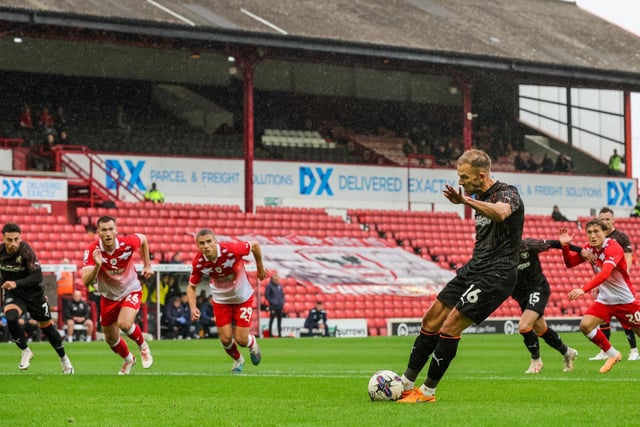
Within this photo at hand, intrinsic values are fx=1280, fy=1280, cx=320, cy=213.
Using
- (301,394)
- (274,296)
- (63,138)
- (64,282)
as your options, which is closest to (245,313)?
(301,394)

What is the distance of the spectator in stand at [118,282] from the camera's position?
1605 cm

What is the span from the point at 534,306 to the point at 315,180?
1132 inches

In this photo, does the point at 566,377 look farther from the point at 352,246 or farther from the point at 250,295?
the point at 352,246

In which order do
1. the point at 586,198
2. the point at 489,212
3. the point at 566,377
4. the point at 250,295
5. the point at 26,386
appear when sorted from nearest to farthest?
1. the point at 489,212
2. the point at 26,386
3. the point at 566,377
4. the point at 250,295
5. the point at 586,198

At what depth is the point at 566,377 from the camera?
582 inches

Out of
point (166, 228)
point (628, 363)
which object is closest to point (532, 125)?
point (166, 228)

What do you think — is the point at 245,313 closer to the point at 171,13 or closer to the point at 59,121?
the point at 171,13

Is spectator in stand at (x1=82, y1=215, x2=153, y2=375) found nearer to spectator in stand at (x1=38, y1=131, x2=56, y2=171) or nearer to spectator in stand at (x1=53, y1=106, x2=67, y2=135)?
spectator in stand at (x1=38, y1=131, x2=56, y2=171)

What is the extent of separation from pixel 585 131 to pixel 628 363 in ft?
121

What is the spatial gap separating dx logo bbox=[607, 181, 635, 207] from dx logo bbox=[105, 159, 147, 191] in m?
20.0

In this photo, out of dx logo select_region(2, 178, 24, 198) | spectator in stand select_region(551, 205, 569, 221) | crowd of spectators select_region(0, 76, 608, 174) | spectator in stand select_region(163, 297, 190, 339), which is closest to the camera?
spectator in stand select_region(163, 297, 190, 339)

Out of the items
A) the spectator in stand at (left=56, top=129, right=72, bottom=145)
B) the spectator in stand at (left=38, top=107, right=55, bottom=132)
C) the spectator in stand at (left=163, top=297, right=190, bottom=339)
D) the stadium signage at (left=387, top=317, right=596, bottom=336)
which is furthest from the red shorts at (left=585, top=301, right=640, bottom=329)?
the spectator in stand at (left=38, top=107, right=55, bottom=132)

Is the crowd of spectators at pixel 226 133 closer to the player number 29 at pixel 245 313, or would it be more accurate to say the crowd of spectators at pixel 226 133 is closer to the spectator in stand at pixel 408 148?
the spectator in stand at pixel 408 148

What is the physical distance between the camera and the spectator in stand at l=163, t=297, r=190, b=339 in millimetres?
32469
